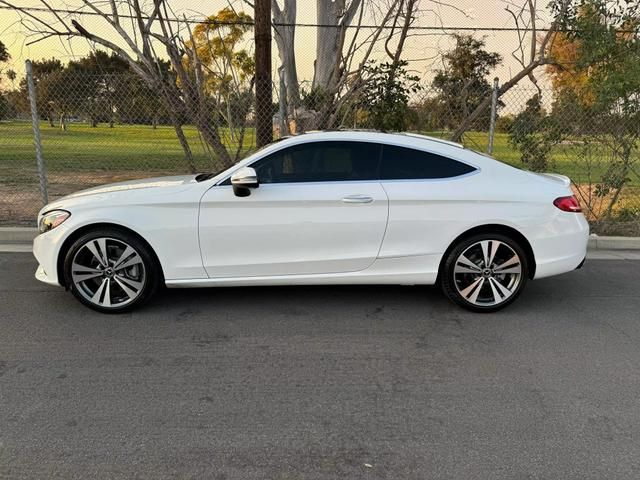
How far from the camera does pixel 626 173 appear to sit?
7.58 metres

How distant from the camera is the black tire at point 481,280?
4367 mm

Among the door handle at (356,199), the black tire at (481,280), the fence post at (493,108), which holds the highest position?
the fence post at (493,108)

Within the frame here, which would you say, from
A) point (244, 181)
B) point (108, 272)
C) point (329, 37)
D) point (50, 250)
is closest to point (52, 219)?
point (50, 250)

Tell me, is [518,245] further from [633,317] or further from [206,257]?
[206,257]

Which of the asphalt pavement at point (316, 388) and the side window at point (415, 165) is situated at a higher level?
the side window at point (415, 165)

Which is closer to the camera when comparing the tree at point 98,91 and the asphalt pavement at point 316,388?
the asphalt pavement at point 316,388

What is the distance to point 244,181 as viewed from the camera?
407cm

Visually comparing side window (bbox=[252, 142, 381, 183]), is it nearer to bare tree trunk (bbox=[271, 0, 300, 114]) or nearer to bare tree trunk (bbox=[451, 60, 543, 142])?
bare tree trunk (bbox=[451, 60, 543, 142])

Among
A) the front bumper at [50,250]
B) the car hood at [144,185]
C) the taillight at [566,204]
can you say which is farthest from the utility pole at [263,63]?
the taillight at [566,204]

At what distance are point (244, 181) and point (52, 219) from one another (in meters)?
1.60

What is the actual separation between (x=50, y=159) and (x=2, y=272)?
44.4ft

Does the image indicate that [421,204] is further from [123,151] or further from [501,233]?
[123,151]

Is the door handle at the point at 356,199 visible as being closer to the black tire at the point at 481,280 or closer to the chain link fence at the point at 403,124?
the black tire at the point at 481,280

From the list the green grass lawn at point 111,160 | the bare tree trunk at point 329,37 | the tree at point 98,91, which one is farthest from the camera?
the bare tree trunk at point 329,37
